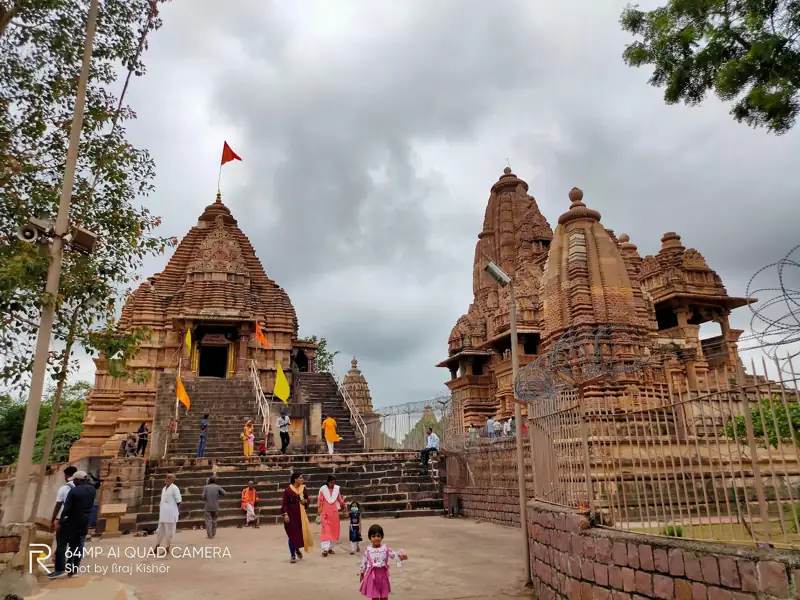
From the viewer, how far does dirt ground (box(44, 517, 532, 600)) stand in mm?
6570

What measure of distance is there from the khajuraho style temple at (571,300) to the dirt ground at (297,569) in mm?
3658

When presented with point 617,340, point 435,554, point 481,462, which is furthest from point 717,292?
point 435,554

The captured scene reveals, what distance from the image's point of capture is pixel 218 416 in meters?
20.4

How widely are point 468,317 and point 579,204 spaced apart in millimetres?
17361

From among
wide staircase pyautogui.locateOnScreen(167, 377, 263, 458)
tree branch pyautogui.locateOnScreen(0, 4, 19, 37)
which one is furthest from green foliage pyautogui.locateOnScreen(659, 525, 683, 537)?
wide staircase pyautogui.locateOnScreen(167, 377, 263, 458)

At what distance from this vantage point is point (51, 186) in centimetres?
735

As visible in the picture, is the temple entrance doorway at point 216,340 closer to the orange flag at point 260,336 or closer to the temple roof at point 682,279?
the orange flag at point 260,336

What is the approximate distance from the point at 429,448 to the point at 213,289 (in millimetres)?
15252

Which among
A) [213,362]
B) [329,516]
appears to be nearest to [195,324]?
[213,362]

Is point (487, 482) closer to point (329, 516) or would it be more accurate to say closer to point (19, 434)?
point (329, 516)

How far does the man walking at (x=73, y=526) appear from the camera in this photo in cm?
696

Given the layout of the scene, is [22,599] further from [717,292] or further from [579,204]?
[717,292]

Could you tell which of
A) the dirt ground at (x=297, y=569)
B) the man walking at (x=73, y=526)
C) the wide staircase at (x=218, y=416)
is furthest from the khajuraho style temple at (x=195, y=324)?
the man walking at (x=73, y=526)

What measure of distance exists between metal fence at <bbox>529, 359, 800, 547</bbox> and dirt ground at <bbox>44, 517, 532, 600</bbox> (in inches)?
62.0
